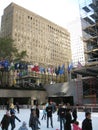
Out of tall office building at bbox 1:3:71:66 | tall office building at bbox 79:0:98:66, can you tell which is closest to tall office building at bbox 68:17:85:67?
tall office building at bbox 1:3:71:66

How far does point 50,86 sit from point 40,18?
258 ft

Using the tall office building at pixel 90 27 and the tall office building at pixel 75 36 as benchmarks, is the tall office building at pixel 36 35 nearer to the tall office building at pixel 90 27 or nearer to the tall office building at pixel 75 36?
the tall office building at pixel 75 36

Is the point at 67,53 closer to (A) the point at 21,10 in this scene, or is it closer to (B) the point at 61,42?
(B) the point at 61,42

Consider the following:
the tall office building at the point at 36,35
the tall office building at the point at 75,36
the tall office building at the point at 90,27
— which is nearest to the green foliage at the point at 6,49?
the tall office building at the point at 90,27

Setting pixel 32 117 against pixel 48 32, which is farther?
pixel 48 32

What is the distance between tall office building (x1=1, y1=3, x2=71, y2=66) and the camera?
109 meters

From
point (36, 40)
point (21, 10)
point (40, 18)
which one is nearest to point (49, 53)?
point (36, 40)

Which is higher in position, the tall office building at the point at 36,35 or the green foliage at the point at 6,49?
the tall office building at the point at 36,35

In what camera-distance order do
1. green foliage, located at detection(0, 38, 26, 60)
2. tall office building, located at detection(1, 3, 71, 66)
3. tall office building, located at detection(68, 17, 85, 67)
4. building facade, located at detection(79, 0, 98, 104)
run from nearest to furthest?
building facade, located at detection(79, 0, 98, 104) < green foliage, located at detection(0, 38, 26, 60) < tall office building, located at detection(1, 3, 71, 66) < tall office building, located at detection(68, 17, 85, 67)

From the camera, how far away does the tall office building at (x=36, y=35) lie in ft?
357

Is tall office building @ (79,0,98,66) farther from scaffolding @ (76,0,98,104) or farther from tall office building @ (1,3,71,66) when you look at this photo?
tall office building @ (1,3,71,66)

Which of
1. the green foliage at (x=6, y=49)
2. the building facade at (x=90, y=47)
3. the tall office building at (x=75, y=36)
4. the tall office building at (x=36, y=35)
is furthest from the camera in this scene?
the tall office building at (x=75, y=36)

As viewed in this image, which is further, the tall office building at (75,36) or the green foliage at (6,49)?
the tall office building at (75,36)

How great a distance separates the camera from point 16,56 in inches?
2167
